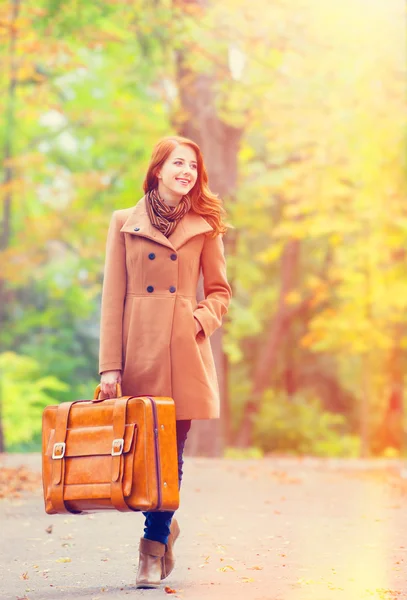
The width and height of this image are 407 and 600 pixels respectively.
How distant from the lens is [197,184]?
6.00m

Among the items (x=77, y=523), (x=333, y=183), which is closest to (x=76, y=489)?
(x=77, y=523)

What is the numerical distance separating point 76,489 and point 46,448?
0.29 m

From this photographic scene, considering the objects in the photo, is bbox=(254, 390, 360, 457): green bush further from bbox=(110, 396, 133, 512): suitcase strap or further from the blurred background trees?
bbox=(110, 396, 133, 512): suitcase strap

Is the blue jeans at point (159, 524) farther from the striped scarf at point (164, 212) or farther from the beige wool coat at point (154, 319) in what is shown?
the striped scarf at point (164, 212)

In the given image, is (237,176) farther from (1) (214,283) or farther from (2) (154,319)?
(2) (154,319)

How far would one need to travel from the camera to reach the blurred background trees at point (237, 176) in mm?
14680

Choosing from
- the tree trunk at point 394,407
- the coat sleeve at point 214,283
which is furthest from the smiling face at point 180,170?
the tree trunk at point 394,407

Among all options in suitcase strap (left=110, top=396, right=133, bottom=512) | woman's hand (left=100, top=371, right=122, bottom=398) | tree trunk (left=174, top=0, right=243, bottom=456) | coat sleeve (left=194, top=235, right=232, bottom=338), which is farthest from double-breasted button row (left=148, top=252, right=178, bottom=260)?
tree trunk (left=174, top=0, right=243, bottom=456)

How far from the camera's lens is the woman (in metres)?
5.75

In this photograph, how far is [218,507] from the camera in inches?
374

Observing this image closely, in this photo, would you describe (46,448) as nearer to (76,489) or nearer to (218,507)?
(76,489)

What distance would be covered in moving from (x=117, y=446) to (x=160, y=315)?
746 mm

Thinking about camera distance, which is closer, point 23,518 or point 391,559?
point 391,559

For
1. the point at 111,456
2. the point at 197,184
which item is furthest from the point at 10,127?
the point at 111,456
